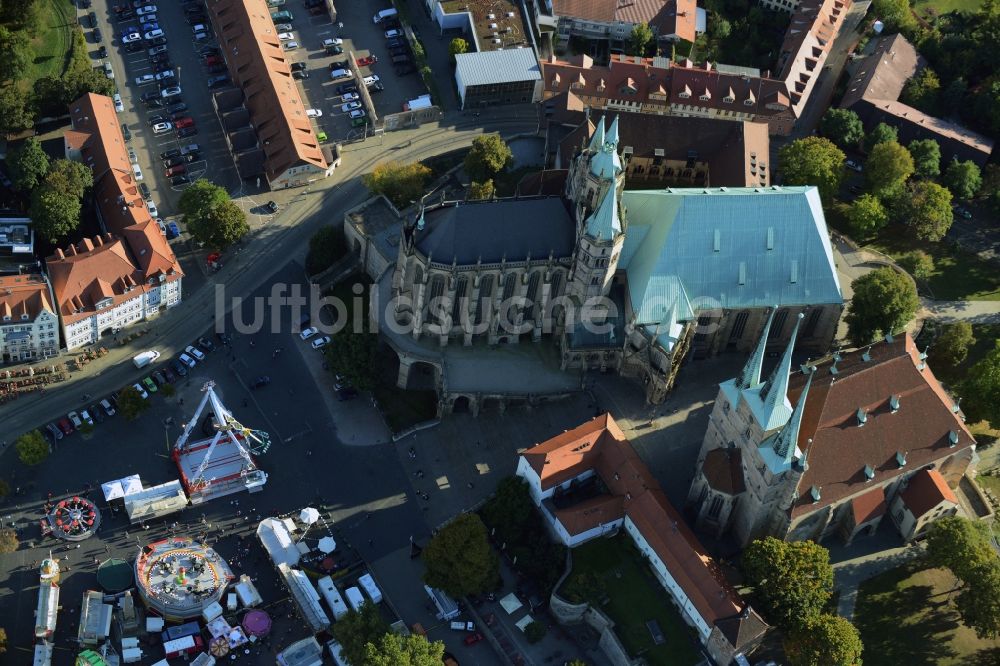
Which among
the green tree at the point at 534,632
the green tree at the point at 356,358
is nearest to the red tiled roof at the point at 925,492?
the green tree at the point at 534,632

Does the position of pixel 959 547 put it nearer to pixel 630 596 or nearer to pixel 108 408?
pixel 630 596

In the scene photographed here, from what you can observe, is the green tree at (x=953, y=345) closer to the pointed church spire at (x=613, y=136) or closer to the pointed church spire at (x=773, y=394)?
the pointed church spire at (x=773, y=394)

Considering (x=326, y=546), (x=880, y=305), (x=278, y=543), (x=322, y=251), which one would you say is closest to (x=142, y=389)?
(x=278, y=543)

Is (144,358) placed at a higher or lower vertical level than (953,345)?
lower

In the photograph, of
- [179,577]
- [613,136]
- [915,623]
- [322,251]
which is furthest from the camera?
[322,251]

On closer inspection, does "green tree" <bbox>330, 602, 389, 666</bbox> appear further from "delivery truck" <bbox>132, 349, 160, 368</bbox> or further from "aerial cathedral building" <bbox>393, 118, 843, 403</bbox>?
"delivery truck" <bbox>132, 349, 160, 368</bbox>
